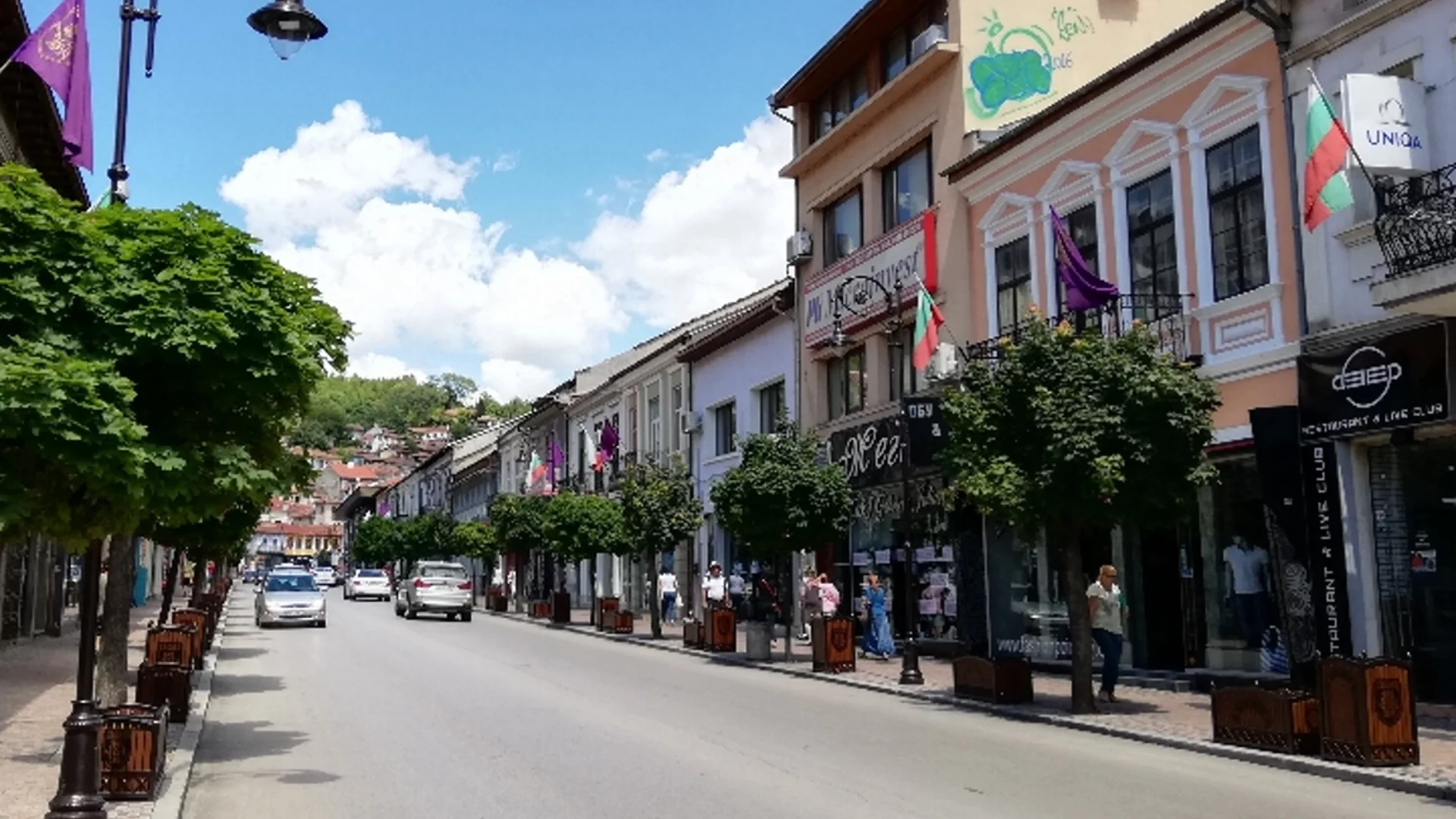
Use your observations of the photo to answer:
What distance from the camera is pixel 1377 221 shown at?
543 inches

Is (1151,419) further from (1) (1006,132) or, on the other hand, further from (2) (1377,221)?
(1) (1006,132)

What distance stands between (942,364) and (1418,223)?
34.2ft

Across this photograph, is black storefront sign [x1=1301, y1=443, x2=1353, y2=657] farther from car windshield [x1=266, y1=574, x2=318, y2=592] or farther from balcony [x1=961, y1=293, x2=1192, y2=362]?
car windshield [x1=266, y1=574, x2=318, y2=592]

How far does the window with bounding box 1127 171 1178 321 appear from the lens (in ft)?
60.6

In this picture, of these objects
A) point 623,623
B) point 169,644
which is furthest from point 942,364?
point 623,623

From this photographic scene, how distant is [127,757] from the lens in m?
10.0

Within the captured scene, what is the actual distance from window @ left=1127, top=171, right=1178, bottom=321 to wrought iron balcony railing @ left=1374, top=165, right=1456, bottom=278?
4.20 metres

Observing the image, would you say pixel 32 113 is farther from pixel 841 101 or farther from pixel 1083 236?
pixel 1083 236

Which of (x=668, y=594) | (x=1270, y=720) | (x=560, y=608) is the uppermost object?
(x=668, y=594)

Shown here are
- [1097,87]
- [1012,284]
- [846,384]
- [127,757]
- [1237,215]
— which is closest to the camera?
[127,757]

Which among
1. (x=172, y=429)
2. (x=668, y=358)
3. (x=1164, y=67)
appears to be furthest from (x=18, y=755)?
(x=668, y=358)

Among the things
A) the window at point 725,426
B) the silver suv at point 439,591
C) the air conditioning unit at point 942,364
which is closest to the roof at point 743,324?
the window at point 725,426

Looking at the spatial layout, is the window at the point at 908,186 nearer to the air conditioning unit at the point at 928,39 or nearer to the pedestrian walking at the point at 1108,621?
the air conditioning unit at the point at 928,39

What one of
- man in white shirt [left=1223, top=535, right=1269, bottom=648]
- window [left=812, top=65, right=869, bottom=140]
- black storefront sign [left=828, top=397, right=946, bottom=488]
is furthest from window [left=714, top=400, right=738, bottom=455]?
man in white shirt [left=1223, top=535, right=1269, bottom=648]
